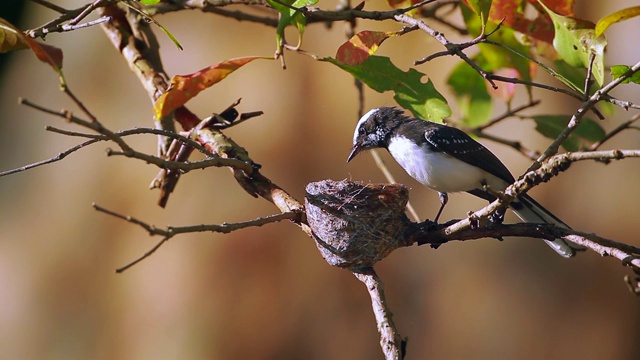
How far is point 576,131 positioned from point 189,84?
166 centimetres

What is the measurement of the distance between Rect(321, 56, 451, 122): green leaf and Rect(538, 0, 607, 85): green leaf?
0.40m

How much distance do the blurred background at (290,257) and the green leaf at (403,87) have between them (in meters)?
2.91

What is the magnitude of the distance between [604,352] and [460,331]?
1037 millimetres

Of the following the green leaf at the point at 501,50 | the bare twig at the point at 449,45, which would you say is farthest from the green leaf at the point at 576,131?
the bare twig at the point at 449,45

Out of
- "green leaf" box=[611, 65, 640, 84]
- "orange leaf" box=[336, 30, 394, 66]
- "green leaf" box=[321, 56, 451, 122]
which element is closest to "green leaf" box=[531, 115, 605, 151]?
"green leaf" box=[321, 56, 451, 122]

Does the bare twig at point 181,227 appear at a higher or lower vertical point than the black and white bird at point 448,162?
lower

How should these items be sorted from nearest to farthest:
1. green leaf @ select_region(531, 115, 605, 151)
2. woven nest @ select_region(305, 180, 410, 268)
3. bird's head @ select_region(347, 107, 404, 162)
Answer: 1. woven nest @ select_region(305, 180, 410, 268)
2. green leaf @ select_region(531, 115, 605, 151)
3. bird's head @ select_region(347, 107, 404, 162)

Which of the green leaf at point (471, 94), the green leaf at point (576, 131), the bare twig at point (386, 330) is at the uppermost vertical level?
the green leaf at point (471, 94)

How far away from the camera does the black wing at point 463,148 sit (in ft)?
10.8

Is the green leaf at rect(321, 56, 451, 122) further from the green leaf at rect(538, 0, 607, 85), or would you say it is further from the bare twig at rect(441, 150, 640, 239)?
the bare twig at rect(441, 150, 640, 239)

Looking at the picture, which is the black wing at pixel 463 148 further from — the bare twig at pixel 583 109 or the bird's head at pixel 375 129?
the bare twig at pixel 583 109

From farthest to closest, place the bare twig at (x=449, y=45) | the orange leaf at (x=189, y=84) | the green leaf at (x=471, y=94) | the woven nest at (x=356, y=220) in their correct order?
the green leaf at (x=471, y=94) < the woven nest at (x=356, y=220) < the orange leaf at (x=189, y=84) < the bare twig at (x=449, y=45)

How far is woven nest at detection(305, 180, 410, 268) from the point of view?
8.43 ft

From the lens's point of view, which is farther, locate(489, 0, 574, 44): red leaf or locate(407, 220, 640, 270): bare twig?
locate(489, 0, 574, 44): red leaf
